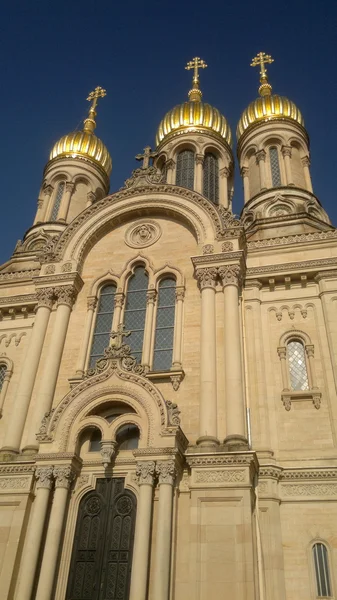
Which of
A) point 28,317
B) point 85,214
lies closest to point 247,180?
point 85,214

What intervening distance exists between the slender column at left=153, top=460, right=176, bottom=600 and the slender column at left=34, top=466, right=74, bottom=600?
2.54m

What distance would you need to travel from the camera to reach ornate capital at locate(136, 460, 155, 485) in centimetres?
1411

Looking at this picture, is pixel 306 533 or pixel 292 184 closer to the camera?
pixel 306 533

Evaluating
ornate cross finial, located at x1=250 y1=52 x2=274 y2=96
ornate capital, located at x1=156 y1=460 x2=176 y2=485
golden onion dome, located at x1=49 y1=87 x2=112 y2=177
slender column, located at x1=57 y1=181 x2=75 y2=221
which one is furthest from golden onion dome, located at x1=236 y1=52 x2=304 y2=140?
ornate capital, located at x1=156 y1=460 x2=176 y2=485

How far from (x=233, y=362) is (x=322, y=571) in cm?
573

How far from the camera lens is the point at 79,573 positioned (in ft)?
46.4

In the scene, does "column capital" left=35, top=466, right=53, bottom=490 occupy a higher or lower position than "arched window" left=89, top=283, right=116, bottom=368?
lower

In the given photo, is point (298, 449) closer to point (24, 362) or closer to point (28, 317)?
point (24, 362)

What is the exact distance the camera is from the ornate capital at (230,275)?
18.3 metres

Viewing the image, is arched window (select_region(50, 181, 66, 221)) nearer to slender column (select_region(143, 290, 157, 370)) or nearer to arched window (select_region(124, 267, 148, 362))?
arched window (select_region(124, 267, 148, 362))

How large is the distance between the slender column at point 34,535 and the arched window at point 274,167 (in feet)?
60.8

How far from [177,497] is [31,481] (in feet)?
13.6

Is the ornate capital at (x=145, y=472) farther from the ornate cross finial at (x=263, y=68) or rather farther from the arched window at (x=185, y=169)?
the ornate cross finial at (x=263, y=68)

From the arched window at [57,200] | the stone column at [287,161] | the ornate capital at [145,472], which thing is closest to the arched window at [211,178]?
the stone column at [287,161]
